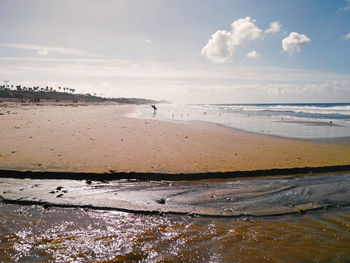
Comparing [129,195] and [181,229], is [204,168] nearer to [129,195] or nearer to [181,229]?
[129,195]

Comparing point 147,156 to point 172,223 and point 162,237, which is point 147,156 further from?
point 162,237

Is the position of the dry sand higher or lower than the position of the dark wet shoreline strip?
higher

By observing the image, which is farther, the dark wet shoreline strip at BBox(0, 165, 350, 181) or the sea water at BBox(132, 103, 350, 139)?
the sea water at BBox(132, 103, 350, 139)

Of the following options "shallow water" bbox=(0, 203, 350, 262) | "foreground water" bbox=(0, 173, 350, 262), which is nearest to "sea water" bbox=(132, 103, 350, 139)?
"foreground water" bbox=(0, 173, 350, 262)

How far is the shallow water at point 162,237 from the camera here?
126 inches

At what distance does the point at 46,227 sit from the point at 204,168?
486 centimetres

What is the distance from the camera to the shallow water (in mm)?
3191

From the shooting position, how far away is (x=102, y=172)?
256 inches

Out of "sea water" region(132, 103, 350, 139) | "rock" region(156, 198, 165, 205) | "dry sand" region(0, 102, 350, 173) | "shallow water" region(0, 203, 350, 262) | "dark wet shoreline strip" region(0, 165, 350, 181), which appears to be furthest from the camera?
"sea water" region(132, 103, 350, 139)

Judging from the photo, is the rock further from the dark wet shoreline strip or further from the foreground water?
the dark wet shoreline strip

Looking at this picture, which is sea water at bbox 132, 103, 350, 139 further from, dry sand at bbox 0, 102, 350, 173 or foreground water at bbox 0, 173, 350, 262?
foreground water at bbox 0, 173, 350, 262

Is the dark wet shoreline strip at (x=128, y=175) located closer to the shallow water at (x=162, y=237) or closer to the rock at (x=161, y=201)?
the rock at (x=161, y=201)

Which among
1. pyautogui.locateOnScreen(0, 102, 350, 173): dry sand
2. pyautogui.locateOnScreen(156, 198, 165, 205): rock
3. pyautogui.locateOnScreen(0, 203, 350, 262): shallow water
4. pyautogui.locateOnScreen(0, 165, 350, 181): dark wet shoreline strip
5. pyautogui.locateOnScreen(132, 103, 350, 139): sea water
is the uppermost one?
pyautogui.locateOnScreen(132, 103, 350, 139): sea water

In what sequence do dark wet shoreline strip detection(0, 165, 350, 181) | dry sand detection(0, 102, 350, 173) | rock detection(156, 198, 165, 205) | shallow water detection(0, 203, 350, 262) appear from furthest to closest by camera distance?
1. dry sand detection(0, 102, 350, 173)
2. dark wet shoreline strip detection(0, 165, 350, 181)
3. rock detection(156, 198, 165, 205)
4. shallow water detection(0, 203, 350, 262)
